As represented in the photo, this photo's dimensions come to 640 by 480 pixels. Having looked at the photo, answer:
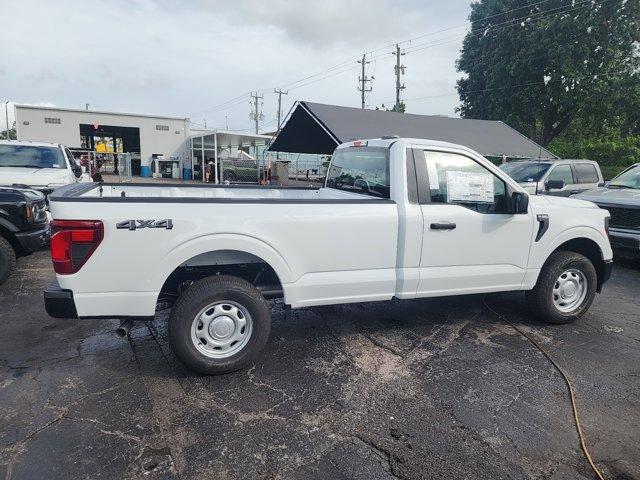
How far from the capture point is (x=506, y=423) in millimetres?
3086

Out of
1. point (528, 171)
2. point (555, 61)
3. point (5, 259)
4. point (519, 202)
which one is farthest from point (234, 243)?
point (555, 61)

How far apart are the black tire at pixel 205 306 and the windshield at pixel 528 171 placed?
31.7ft

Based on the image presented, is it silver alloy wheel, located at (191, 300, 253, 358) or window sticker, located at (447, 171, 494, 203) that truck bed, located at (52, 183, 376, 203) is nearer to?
window sticker, located at (447, 171, 494, 203)

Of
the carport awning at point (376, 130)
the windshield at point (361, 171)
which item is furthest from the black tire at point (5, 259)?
the carport awning at point (376, 130)

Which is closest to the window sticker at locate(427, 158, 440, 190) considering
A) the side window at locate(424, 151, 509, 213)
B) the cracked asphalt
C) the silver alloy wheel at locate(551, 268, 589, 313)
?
the side window at locate(424, 151, 509, 213)

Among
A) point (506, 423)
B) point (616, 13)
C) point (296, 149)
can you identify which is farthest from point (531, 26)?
point (506, 423)

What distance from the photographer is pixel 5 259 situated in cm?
564

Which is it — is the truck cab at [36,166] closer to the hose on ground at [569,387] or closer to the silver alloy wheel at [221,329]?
the silver alloy wheel at [221,329]

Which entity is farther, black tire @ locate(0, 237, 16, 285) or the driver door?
black tire @ locate(0, 237, 16, 285)

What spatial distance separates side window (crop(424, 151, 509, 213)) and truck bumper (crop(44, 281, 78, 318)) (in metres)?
3.08

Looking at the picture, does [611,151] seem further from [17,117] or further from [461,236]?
[17,117]

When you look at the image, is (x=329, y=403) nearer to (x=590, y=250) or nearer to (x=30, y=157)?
(x=590, y=250)

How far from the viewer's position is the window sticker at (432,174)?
4125 mm

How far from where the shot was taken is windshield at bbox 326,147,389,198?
428cm
